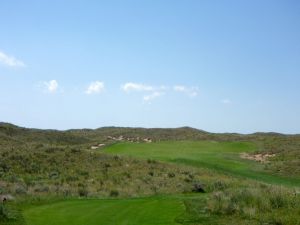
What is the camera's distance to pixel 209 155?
155 ft

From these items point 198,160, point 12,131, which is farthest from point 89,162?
point 12,131

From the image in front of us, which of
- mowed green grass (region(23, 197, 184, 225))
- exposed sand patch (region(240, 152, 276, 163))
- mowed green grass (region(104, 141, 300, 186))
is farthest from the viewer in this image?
exposed sand patch (region(240, 152, 276, 163))

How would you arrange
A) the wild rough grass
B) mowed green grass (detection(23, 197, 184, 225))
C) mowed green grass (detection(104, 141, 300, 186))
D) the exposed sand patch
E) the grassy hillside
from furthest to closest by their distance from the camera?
the exposed sand patch → mowed green grass (detection(104, 141, 300, 186)) → the grassy hillside → the wild rough grass → mowed green grass (detection(23, 197, 184, 225))

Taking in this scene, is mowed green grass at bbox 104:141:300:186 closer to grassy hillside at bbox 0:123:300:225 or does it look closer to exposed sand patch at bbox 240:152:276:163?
grassy hillside at bbox 0:123:300:225

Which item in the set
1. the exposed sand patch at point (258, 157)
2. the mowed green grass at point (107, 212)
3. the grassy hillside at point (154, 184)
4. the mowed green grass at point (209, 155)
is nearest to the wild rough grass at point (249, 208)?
the grassy hillside at point (154, 184)

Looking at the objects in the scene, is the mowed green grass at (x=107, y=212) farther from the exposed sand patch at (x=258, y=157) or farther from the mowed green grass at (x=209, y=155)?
the exposed sand patch at (x=258, y=157)

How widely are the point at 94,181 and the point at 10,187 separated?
6676 mm

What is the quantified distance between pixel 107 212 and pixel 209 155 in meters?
31.2

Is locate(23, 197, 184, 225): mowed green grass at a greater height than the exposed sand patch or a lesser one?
lesser

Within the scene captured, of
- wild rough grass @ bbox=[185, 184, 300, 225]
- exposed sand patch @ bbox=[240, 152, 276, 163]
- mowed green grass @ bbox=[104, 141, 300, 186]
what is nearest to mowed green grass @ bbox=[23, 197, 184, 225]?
wild rough grass @ bbox=[185, 184, 300, 225]

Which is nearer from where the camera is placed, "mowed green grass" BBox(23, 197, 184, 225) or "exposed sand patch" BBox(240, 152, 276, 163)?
"mowed green grass" BBox(23, 197, 184, 225)

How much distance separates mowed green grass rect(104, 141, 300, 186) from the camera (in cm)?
3769

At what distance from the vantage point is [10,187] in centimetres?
2561

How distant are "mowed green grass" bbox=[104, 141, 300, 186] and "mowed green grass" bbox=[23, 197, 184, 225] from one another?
18100mm
